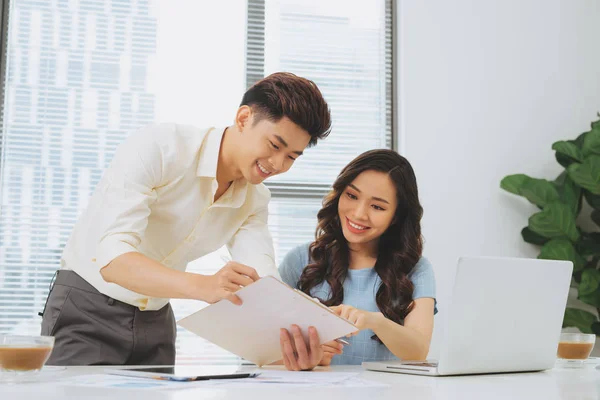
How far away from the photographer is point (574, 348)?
1629mm

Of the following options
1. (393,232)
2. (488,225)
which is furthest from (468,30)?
(393,232)

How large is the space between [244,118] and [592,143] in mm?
2197

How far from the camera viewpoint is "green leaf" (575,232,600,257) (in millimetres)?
3321

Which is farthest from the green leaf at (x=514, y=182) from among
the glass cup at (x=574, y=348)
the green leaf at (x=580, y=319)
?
the glass cup at (x=574, y=348)

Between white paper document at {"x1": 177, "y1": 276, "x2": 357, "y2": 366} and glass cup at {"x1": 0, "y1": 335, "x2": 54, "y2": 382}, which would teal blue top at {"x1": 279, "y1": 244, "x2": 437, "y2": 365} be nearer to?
white paper document at {"x1": 177, "y1": 276, "x2": 357, "y2": 366}

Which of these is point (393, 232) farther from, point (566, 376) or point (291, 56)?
point (291, 56)

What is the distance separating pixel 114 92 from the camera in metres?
3.41

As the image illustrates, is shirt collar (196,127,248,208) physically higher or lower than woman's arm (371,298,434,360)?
higher

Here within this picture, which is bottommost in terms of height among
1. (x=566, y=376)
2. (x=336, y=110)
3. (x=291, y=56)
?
(x=566, y=376)

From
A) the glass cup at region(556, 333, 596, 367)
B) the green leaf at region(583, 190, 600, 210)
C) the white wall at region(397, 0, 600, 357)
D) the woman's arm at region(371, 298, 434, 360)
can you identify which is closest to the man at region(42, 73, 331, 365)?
the woman's arm at region(371, 298, 434, 360)

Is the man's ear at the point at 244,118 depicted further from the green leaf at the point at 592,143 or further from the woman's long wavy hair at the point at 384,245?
the green leaf at the point at 592,143

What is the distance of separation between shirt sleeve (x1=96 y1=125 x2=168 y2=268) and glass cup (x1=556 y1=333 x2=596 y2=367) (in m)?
1.07

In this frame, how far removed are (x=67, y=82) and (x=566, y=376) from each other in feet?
9.34

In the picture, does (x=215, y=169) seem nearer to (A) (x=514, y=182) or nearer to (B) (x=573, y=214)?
(A) (x=514, y=182)
